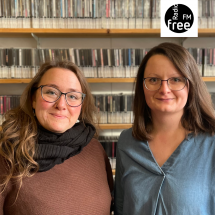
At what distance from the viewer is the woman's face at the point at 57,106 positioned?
3.48 ft

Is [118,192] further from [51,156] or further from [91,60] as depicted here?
[91,60]

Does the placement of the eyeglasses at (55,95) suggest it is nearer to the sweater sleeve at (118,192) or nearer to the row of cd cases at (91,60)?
the sweater sleeve at (118,192)

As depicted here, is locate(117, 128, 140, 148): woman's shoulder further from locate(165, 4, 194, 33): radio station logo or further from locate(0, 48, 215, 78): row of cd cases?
locate(165, 4, 194, 33): radio station logo

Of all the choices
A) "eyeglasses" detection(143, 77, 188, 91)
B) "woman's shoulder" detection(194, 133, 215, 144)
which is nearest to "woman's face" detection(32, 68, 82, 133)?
"eyeglasses" detection(143, 77, 188, 91)

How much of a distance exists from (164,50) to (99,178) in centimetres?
78

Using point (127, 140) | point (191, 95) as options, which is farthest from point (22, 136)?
point (191, 95)

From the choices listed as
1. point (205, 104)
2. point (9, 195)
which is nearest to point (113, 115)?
point (205, 104)

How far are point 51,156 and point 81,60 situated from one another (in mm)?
1216

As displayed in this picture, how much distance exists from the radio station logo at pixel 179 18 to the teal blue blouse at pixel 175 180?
146 centimetres

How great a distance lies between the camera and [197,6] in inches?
78.5

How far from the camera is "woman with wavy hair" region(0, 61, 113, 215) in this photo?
96cm

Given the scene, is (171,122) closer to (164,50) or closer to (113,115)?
(164,50)

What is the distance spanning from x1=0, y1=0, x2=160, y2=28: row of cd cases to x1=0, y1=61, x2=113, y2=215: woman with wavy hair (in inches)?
38.9

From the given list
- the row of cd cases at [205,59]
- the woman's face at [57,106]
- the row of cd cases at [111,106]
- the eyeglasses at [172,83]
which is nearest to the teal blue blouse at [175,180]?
the eyeglasses at [172,83]
